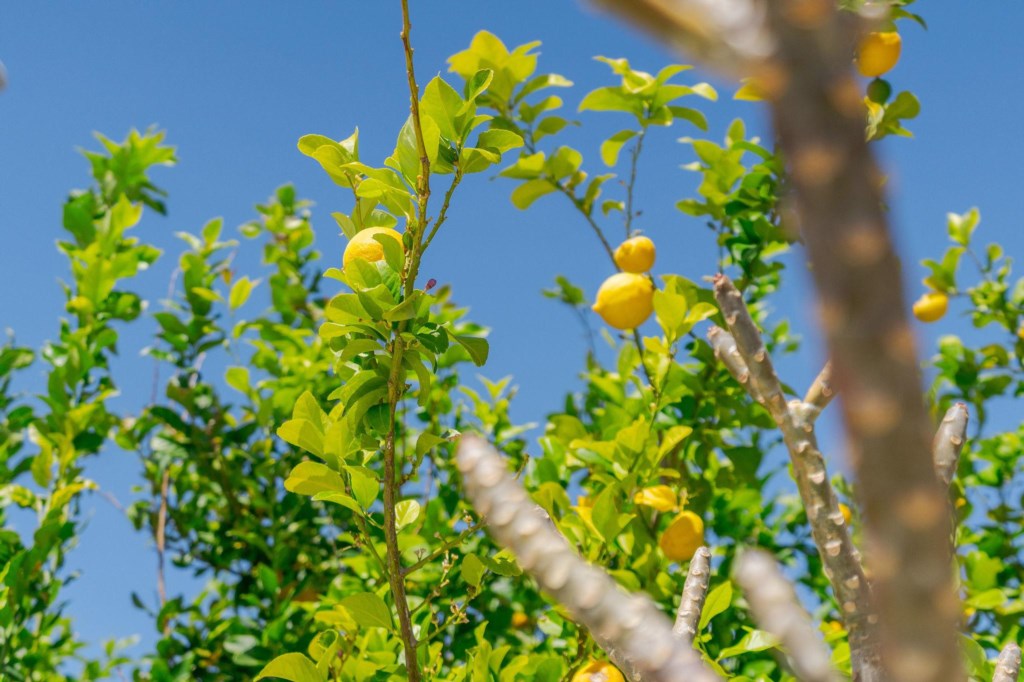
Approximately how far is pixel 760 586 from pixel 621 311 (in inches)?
46.0

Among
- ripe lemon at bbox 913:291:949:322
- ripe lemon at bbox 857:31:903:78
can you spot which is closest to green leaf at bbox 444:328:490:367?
ripe lemon at bbox 857:31:903:78

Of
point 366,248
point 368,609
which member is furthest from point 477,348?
point 368,609

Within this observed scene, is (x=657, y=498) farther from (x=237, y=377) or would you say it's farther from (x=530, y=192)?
(x=237, y=377)

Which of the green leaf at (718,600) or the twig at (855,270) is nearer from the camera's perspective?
the twig at (855,270)

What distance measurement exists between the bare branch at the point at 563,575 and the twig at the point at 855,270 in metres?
0.10

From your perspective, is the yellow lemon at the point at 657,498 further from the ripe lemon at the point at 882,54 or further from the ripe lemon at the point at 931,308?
the ripe lemon at the point at 931,308

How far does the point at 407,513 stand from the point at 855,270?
0.82 meters

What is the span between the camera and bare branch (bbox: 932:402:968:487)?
51 cm

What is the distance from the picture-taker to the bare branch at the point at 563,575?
0.24 metres

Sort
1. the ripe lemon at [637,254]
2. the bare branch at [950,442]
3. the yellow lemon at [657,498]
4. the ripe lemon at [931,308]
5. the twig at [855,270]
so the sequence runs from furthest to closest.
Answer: the ripe lemon at [931,308] < the ripe lemon at [637,254] < the yellow lemon at [657,498] < the bare branch at [950,442] < the twig at [855,270]

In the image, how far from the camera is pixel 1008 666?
1.66ft

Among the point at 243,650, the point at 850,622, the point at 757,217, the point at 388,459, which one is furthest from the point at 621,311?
the point at 850,622

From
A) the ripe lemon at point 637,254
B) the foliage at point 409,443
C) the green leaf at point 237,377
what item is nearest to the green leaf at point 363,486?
the foliage at point 409,443

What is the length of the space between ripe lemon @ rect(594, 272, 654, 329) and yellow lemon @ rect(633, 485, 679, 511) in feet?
1.08
